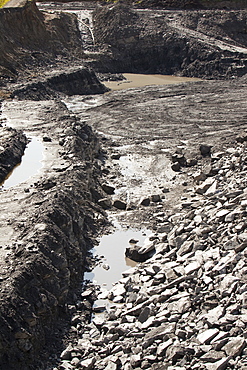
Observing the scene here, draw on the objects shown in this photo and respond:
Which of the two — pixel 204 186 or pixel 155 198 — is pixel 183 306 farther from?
pixel 204 186

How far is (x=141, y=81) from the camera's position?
41781 millimetres

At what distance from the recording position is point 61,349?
9234 mm

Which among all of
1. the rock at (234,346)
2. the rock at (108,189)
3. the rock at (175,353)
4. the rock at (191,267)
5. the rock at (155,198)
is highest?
the rock at (234,346)

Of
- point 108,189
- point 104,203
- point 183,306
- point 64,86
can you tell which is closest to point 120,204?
point 104,203

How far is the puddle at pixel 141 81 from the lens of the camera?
39812 mm

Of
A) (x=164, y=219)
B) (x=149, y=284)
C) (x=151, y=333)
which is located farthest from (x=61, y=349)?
(x=164, y=219)

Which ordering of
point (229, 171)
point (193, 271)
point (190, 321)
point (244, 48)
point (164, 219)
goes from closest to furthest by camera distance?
point (190, 321) → point (193, 271) → point (164, 219) → point (229, 171) → point (244, 48)

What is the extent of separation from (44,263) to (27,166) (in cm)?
746

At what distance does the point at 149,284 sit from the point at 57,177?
584 cm

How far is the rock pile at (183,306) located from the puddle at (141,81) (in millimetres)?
27978

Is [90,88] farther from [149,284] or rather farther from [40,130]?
[149,284]

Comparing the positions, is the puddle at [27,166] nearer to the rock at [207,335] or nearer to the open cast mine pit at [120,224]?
the open cast mine pit at [120,224]

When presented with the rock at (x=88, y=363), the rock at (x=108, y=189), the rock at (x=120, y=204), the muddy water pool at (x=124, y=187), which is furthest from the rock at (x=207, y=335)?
the rock at (x=108, y=189)

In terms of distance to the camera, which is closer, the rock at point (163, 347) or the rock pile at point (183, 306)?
the rock pile at point (183, 306)
